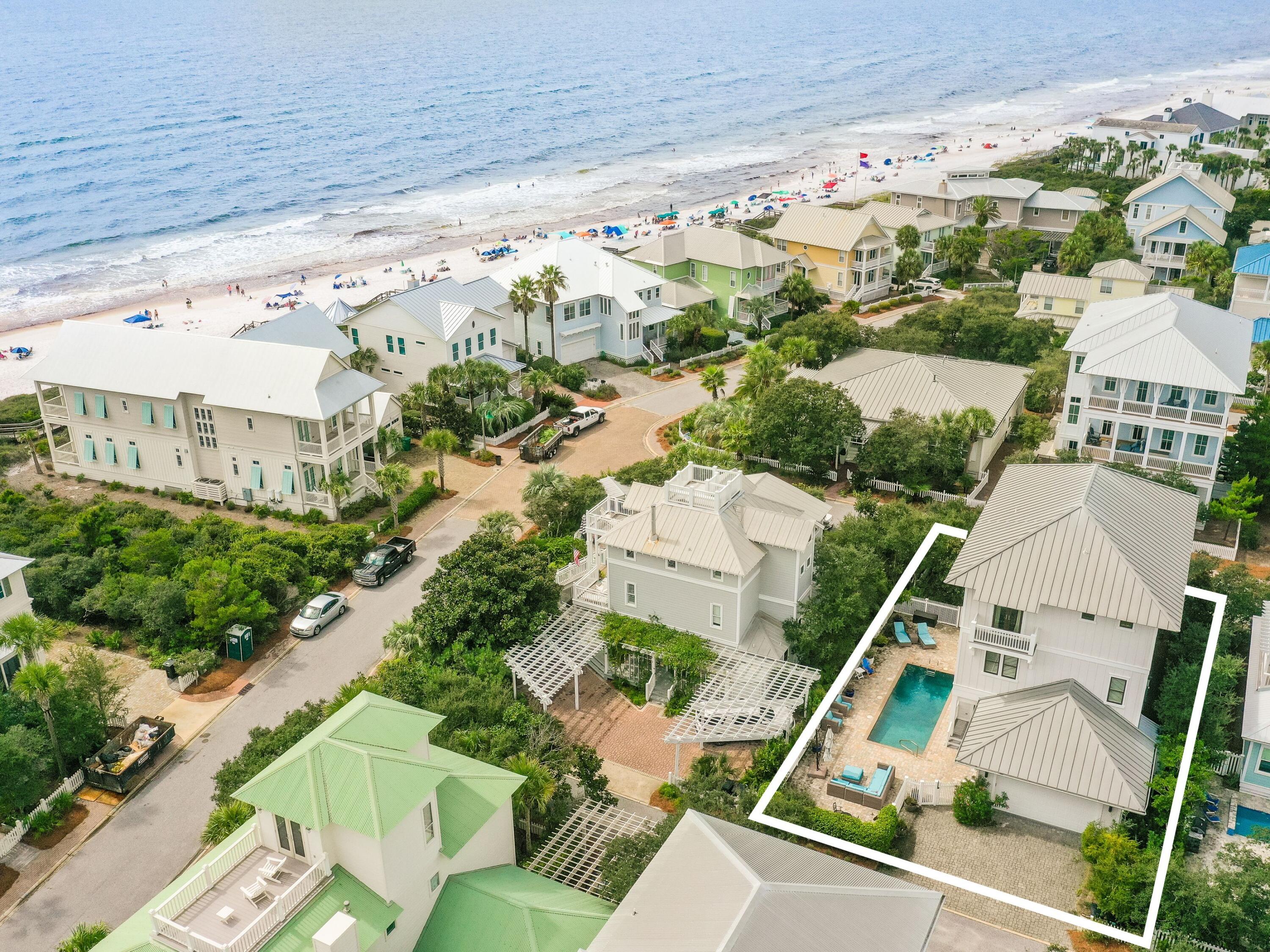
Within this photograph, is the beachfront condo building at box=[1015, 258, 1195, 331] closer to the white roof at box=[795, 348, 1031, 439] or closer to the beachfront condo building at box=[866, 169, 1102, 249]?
the white roof at box=[795, 348, 1031, 439]

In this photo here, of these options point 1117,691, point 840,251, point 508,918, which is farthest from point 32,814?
point 840,251

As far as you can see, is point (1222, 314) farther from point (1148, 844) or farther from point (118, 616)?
point (118, 616)

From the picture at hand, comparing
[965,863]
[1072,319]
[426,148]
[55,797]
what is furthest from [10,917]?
[426,148]

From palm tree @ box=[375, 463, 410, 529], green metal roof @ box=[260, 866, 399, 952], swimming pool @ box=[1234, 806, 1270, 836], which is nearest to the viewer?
green metal roof @ box=[260, 866, 399, 952]

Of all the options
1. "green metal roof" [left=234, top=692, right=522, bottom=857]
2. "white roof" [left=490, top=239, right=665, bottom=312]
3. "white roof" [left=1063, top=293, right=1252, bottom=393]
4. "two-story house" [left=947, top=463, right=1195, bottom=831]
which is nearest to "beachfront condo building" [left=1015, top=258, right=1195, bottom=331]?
"white roof" [left=1063, top=293, right=1252, bottom=393]

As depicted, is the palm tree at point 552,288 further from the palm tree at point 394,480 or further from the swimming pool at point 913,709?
the swimming pool at point 913,709
